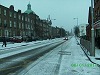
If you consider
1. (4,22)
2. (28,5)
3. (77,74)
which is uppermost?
(28,5)

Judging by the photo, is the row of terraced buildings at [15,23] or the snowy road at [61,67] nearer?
the snowy road at [61,67]

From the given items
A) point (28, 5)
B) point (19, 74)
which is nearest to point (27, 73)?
point (19, 74)

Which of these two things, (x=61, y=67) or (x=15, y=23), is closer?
(x=61, y=67)

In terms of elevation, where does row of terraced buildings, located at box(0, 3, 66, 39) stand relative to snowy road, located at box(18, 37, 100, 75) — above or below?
above

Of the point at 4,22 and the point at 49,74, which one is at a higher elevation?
the point at 4,22

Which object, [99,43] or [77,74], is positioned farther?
[99,43]

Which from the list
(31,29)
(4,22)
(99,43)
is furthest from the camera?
(31,29)

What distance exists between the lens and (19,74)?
9.91 metres

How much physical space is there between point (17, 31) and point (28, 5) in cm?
3905

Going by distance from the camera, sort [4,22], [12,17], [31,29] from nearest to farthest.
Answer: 1. [4,22]
2. [12,17]
3. [31,29]

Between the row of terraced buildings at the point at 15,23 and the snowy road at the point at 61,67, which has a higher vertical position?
the row of terraced buildings at the point at 15,23

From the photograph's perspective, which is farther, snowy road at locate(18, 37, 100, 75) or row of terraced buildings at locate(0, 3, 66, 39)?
row of terraced buildings at locate(0, 3, 66, 39)

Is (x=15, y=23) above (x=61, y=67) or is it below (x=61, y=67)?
above

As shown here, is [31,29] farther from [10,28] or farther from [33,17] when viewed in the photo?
[10,28]
